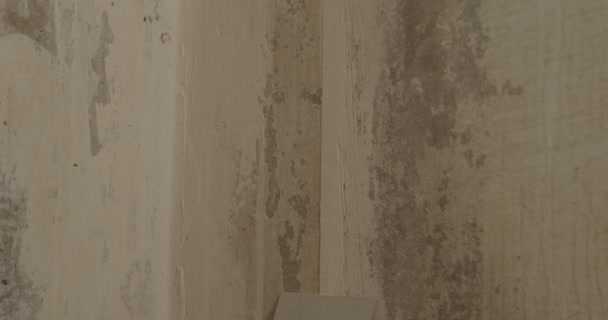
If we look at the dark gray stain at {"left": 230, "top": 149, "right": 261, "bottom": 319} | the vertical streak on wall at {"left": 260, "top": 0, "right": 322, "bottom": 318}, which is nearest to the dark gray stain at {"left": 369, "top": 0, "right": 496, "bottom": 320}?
the vertical streak on wall at {"left": 260, "top": 0, "right": 322, "bottom": 318}

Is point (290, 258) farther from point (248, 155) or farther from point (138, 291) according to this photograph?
point (138, 291)

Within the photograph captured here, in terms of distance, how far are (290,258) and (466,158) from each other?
1.53 ft

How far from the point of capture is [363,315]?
1193 millimetres

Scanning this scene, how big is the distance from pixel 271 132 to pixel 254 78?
0.14 meters

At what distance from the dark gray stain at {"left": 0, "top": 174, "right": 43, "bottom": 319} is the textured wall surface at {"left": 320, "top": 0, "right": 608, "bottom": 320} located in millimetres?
605

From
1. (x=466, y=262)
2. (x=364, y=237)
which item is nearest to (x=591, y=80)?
(x=466, y=262)

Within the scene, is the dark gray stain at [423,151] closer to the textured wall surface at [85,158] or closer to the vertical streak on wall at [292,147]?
the vertical streak on wall at [292,147]

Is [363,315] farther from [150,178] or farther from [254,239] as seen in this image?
[150,178]

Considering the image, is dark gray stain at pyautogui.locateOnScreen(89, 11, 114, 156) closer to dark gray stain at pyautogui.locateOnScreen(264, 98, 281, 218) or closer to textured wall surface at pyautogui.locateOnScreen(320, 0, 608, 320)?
dark gray stain at pyautogui.locateOnScreen(264, 98, 281, 218)

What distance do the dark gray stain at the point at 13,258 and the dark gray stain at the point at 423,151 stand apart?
703mm

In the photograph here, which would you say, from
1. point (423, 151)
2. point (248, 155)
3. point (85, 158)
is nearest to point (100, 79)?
point (85, 158)

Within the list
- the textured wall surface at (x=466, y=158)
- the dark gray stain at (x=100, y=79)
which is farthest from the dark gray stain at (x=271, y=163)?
the dark gray stain at (x=100, y=79)

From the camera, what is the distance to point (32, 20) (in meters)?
1.23

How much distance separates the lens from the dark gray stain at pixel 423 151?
3.59 ft
